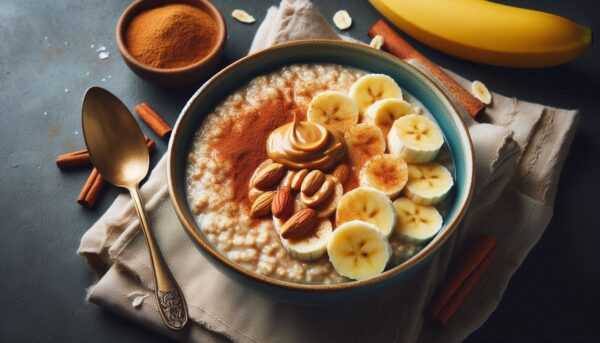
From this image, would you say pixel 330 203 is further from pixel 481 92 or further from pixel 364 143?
pixel 481 92

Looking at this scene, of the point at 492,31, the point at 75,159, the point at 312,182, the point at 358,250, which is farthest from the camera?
the point at 492,31

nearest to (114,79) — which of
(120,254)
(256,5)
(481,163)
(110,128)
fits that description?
(110,128)

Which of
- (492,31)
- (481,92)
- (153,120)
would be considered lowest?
(153,120)

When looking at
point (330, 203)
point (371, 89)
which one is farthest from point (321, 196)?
point (371, 89)

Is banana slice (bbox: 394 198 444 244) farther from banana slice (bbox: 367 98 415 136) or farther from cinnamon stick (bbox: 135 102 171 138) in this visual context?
cinnamon stick (bbox: 135 102 171 138)

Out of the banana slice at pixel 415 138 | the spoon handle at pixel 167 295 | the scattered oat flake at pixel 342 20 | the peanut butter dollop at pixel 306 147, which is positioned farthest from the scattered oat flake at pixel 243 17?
the spoon handle at pixel 167 295

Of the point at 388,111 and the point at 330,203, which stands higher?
the point at 388,111

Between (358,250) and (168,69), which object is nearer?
(358,250)
